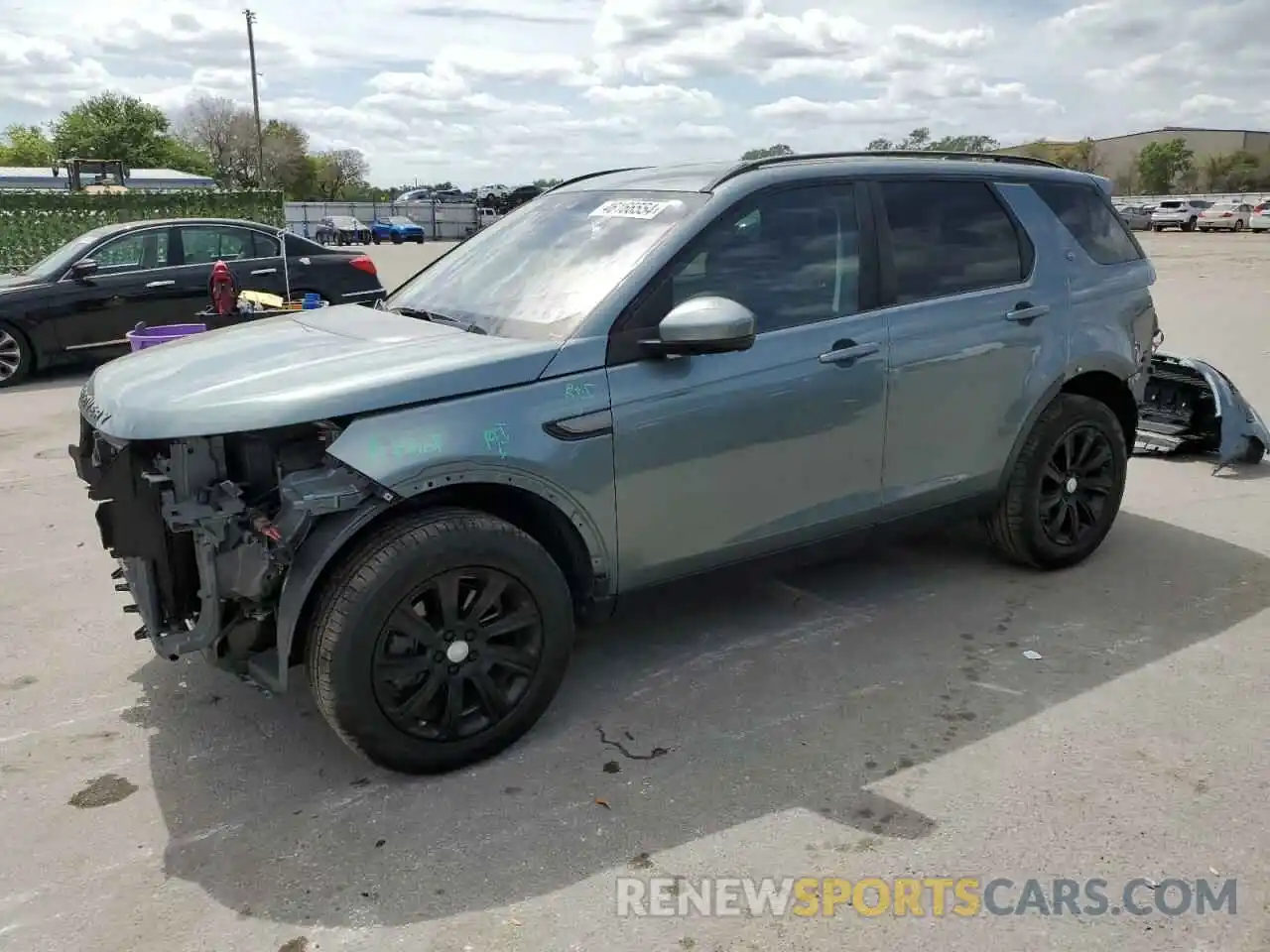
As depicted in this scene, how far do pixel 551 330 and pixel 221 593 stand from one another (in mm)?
1328

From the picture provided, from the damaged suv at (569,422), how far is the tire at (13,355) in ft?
25.3

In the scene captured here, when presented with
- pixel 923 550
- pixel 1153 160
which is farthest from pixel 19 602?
pixel 1153 160

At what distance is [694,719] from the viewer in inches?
141

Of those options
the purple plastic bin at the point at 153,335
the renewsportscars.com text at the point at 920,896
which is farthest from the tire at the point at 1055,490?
the purple plastic bin at the point at 153,335

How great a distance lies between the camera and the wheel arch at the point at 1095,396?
4574 mm

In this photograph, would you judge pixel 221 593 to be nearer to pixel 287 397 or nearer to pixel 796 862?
pixel 287 397

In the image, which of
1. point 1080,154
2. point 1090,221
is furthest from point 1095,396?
point 1080,154

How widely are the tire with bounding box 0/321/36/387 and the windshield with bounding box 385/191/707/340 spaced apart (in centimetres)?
768

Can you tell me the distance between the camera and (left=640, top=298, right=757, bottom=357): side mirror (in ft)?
10.6

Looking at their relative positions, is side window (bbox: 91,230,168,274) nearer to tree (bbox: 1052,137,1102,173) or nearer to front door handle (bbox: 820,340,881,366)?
front door handle (bbox: 820,340,881,366)

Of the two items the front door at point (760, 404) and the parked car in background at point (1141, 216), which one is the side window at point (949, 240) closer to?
the front door at point (760, 404)

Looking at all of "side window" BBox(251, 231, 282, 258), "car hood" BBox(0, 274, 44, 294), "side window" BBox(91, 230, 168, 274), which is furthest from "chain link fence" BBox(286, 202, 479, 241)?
"car hood" BBox(0, 274, 44, 294)

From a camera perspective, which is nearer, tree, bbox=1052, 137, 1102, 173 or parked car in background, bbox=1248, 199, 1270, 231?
parked car in background, bbox=1248, 199, 1270, 231

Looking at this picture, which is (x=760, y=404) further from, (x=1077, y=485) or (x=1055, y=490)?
(x=1077, y=485)
